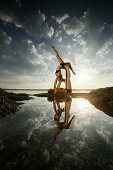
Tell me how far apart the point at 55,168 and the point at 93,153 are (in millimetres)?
1018

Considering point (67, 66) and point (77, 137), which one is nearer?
point (77, 137)

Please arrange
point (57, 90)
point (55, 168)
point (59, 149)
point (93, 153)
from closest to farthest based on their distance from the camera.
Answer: point (55, 168) → point (93, 153) → point (59, 149) → point (57, 90)

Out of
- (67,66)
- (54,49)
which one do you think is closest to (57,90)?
(67,66)

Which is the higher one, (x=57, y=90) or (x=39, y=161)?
(x=57, y=90)

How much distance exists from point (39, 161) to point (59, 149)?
615mm

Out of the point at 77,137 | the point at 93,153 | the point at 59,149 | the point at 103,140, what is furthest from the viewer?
the point at 77,137

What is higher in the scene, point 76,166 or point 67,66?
point 67,66

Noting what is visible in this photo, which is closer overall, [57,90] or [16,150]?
[16,150]

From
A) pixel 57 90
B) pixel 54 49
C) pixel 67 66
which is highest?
pixel 54 49

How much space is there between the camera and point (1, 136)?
8.86 ft

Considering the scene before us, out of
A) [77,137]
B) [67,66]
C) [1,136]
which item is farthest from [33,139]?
[67,66]

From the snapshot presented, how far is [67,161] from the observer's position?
70.5 inches

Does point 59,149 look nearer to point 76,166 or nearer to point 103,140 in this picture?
point 76,166

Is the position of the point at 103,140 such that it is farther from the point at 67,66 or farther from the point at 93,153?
the point at 67,66
